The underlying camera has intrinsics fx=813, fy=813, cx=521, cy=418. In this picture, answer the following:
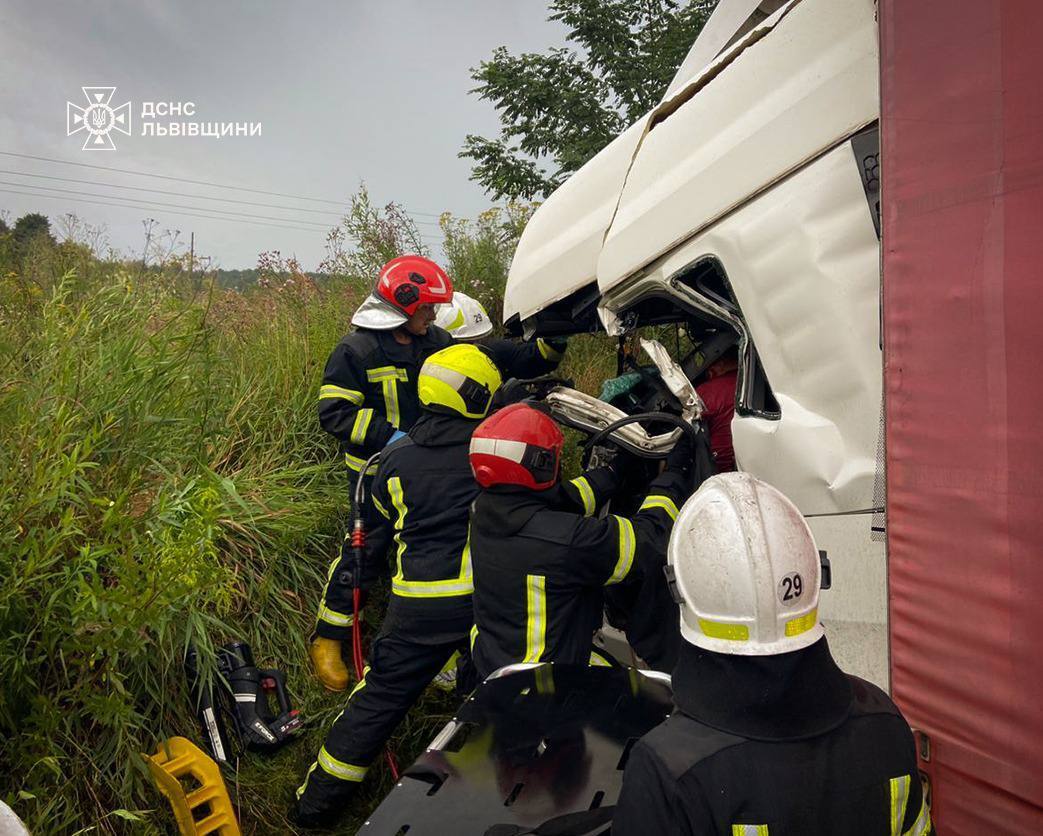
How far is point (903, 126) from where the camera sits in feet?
5.95

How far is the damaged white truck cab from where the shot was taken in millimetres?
2086

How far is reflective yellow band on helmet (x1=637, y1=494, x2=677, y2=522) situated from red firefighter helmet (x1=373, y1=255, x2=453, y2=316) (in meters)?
2.05

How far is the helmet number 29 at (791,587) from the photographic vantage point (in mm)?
1305

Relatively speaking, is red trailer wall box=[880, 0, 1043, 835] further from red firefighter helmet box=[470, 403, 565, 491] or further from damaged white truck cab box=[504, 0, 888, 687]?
red firefighter helmet box=[470, 403, 565, 491]

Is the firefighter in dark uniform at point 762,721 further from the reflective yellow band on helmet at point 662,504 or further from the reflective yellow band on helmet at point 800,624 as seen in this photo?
the reflective yellow band on helmet at point 662,504

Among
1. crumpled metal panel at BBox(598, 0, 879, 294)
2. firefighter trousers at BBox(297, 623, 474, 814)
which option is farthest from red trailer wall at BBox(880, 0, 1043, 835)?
firefighter trousers at BBox(297, 623, 474, 814)

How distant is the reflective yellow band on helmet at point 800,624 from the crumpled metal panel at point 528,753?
561 mm

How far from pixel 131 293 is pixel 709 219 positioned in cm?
332

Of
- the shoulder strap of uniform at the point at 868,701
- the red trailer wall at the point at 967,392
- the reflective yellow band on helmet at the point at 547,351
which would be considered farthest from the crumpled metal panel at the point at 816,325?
the reflective yellow band on helmet at the point at 547,351

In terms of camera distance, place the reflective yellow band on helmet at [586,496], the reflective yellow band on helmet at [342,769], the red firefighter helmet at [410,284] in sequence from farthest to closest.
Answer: the red firefighter helmet at [410,284]
the reflective yellow band on helmet at [342,769]
the reflective yellow band on helmet at [586,496]

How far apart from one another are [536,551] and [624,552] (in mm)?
281

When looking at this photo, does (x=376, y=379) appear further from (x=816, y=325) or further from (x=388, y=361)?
(x=816, y=325)

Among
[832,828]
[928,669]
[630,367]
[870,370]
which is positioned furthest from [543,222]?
[832,828]

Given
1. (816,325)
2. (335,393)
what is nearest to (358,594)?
(335,393)
